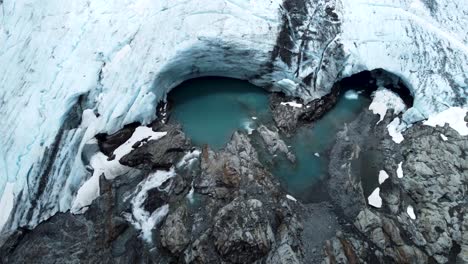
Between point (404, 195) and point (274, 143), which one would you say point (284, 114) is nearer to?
point (274, 143)

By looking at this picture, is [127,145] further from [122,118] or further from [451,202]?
[451,202]

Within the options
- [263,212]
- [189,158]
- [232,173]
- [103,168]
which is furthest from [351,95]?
[103,168]

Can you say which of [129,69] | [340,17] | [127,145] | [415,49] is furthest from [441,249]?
[129,69]

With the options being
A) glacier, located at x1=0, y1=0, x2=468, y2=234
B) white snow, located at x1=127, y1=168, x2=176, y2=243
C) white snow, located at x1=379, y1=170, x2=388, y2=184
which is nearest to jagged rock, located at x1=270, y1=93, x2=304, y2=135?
glacier, located at x1=0, y1=0, x2=468, y2=234

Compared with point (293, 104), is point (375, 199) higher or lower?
lower

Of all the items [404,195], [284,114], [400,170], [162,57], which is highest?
[162,57]
